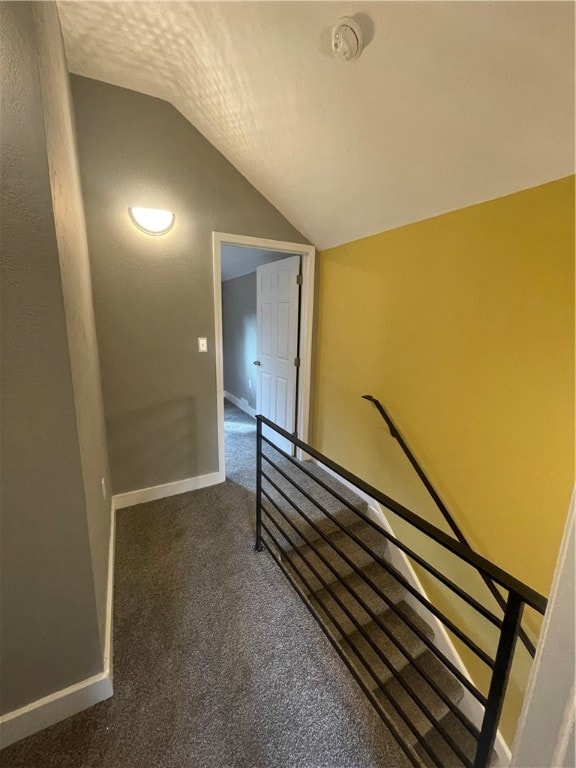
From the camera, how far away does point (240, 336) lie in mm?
4625

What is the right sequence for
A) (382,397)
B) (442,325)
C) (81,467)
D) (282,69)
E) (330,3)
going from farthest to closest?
(382,397) → (442,325) → (282,69) → (330,3) → (81,467)

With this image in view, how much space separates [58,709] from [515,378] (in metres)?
2.29

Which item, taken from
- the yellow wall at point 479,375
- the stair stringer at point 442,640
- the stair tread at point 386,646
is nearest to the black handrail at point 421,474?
the yellow wall at point 479,375

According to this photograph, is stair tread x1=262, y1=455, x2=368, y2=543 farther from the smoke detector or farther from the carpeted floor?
the smoke detector

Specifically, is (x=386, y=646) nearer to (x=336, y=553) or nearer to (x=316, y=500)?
(x=336, y=553)

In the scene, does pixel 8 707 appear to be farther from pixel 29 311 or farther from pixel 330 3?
pixel 330 3

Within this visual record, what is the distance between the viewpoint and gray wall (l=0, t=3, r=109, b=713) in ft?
2.65

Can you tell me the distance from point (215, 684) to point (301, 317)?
2.47m

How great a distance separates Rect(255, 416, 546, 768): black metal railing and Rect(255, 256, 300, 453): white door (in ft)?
1.33

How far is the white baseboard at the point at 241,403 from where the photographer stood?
14.9 feet

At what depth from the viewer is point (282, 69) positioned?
4.76 ft

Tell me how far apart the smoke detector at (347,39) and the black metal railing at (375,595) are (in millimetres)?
1592

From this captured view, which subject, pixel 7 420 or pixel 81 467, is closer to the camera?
pixel 7 420

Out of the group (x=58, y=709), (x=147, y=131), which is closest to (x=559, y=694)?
(x=58, y=709)
